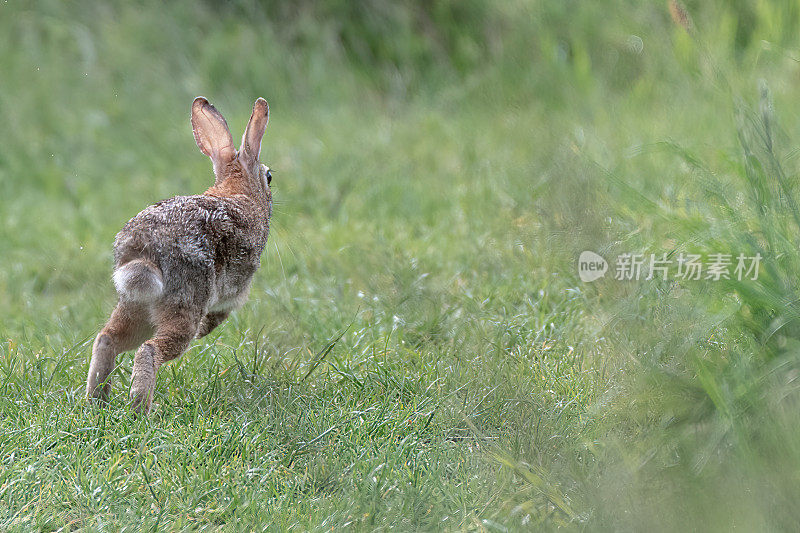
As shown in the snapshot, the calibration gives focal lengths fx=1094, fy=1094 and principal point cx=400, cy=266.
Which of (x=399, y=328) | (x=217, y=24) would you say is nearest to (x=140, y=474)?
(x=399, y=328)

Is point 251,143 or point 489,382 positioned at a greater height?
point 251,143

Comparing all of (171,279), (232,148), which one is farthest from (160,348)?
(232,148)

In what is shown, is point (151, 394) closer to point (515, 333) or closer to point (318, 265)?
point (515, 333)

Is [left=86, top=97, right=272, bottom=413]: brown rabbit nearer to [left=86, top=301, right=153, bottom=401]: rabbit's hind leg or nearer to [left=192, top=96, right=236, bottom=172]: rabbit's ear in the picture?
[left=86, top=301, right=153, bottom=401]: rabbit's hind leg

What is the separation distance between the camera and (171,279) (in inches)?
145

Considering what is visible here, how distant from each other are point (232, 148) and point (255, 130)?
123mm

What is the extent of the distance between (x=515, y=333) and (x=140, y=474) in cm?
166

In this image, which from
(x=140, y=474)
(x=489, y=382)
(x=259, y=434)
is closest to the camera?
(x=140, y=474)

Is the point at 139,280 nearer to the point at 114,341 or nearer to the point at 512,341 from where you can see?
the point at 114,341

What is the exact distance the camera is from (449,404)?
360 centimetres

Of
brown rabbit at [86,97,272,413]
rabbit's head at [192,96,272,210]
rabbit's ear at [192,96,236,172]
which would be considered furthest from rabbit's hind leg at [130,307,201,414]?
rabbit's ear at [192,96,236,172]

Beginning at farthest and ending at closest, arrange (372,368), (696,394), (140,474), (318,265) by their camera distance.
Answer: (318,265)
(372,368)
(140,474)
(696,394)

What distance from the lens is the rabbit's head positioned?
4211 mm

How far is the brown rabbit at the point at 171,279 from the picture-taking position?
3625 mm
